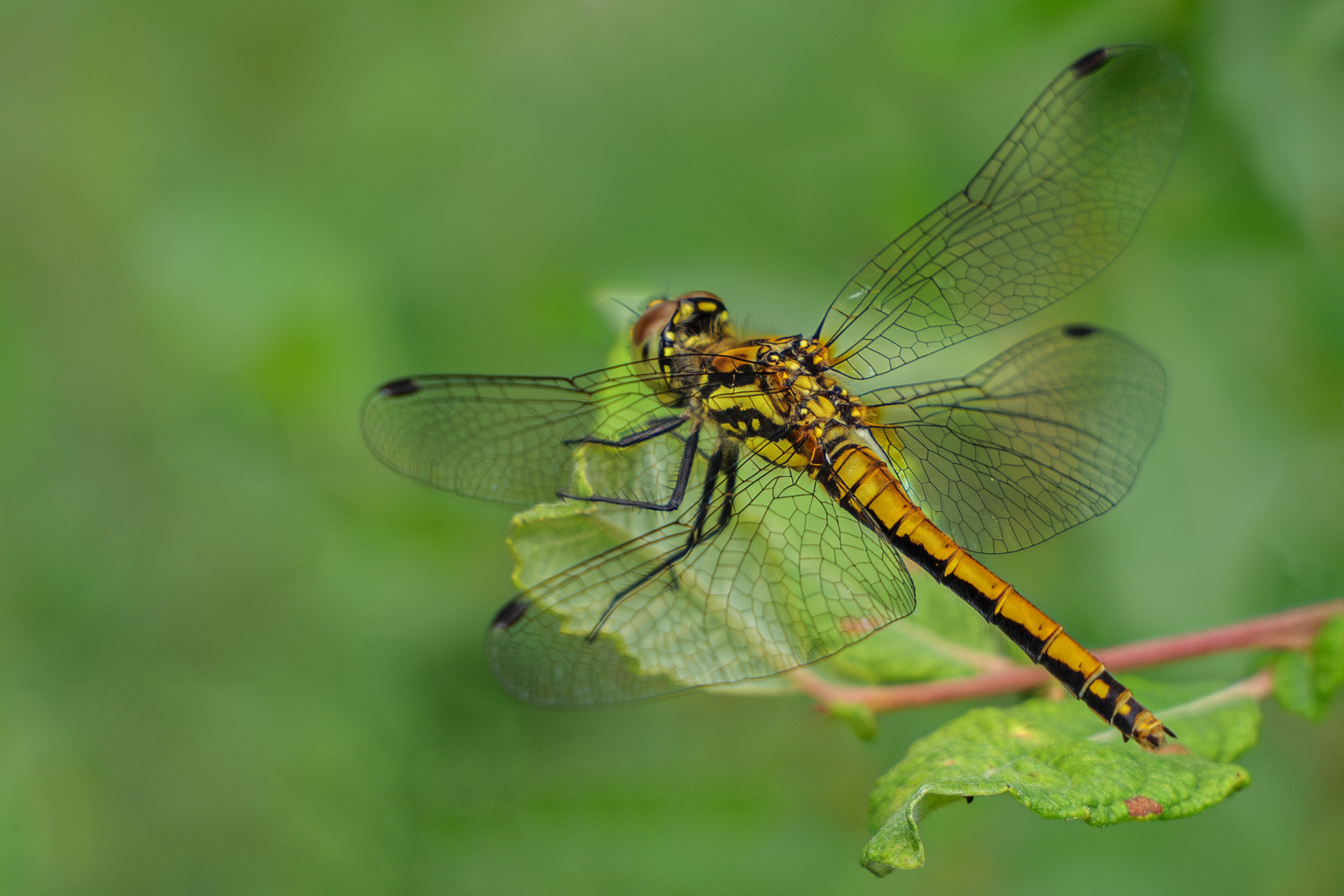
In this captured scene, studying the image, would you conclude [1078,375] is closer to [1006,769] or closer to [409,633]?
[1006,769]

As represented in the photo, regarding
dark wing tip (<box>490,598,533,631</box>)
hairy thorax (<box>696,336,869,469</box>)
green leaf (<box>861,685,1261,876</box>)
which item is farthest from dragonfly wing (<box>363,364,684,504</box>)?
green leaf (<box>861,685,1261,876</box>)

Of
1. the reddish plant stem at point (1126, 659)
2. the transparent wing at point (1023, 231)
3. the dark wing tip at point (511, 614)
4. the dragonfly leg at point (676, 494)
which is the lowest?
the reddish plant stem at point (1126, 659)

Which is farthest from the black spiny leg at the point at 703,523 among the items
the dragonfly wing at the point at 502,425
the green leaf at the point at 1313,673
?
the green leaf at the point at 1313,673

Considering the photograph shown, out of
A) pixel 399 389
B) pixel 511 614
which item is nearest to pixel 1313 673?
pixel 511 614

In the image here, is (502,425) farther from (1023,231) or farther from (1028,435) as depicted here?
(1023,231)

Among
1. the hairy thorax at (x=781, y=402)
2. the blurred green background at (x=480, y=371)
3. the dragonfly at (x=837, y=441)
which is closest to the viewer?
the dragonfly at (x=837, y=441)

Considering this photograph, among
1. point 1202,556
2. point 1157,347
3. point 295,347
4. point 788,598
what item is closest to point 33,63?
point 295,347

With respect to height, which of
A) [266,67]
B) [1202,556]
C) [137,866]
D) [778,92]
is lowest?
[1202,556]

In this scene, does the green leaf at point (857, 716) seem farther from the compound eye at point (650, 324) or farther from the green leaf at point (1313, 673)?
the compound eye at point (650, 324)

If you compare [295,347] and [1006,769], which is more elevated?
[295,347]
